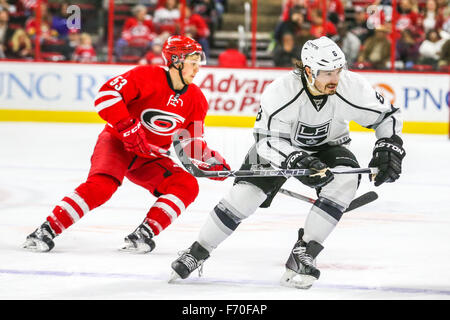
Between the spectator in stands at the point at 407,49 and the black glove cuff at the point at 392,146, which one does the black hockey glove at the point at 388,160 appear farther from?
the spectator in stands at the point at 407,49

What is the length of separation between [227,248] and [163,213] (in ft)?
1.13

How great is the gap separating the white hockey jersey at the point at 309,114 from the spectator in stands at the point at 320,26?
711cm

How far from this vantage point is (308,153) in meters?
3.82

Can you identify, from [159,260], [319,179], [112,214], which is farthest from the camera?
[112,214]

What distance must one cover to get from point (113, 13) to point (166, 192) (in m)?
7.18

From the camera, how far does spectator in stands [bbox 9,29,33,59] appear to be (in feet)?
35.9

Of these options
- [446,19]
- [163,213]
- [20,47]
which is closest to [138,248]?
[163,213]

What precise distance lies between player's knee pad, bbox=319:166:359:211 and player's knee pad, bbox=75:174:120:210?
45.4 inches

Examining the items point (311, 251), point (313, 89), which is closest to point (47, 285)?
point (311, 251)

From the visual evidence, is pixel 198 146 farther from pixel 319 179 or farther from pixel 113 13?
pixel 113 13

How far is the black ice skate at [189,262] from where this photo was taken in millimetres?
3662

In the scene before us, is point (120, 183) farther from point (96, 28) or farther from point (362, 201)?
point (96, 28)

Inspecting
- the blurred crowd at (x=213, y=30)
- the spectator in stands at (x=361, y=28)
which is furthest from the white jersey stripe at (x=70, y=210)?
the spectator in stands at (x=361, y=28)
